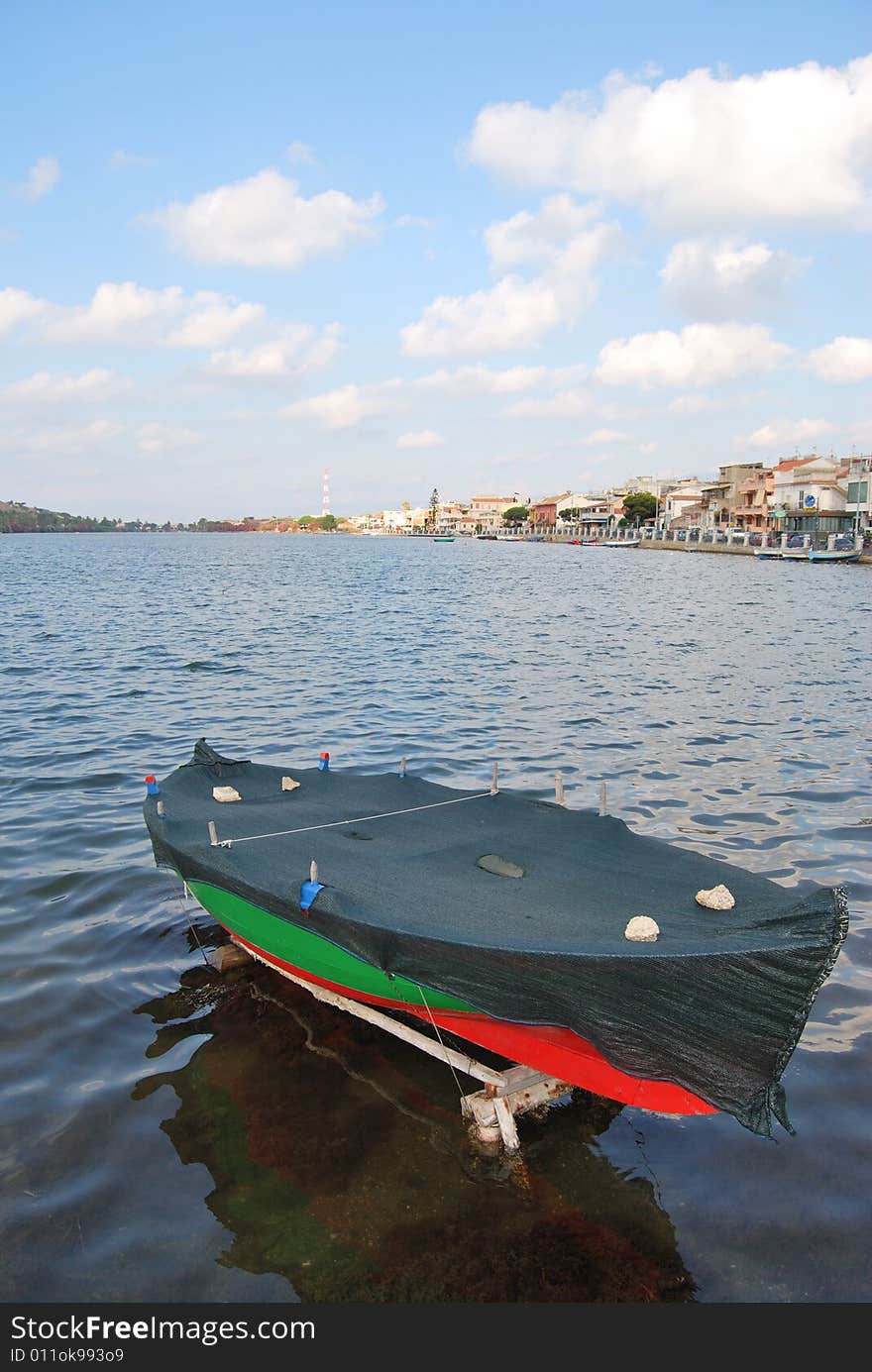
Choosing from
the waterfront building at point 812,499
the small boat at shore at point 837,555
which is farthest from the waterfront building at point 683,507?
the small boat at shore at point 837,555

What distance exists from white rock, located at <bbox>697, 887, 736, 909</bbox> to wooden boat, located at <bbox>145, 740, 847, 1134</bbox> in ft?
0.17

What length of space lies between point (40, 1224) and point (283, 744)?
12791 millimetres

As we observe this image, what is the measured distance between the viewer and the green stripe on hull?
6441mm

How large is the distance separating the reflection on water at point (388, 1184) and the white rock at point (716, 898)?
6.55 ft

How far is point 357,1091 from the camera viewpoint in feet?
22.9

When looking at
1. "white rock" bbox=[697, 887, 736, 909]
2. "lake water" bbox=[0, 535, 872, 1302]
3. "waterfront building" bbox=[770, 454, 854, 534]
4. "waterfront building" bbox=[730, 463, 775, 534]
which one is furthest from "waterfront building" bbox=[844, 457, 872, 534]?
"white rock" bbox=[697, 887, 736, 909]

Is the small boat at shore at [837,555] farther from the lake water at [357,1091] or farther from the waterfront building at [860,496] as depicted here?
the lake water at [357,1091]

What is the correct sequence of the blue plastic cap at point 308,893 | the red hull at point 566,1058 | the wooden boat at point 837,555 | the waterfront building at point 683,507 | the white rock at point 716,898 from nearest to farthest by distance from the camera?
the red hull at point 566,1058, the white rock at point 716,898, the blue plastic cap at point 308,893, the wooden boat at point 837,555, the waterfront building at point 683,507

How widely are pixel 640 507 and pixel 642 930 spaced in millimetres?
160461

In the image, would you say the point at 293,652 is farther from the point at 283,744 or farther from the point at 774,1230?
the point at 774,1230

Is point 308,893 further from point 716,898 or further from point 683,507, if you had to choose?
point 683,507

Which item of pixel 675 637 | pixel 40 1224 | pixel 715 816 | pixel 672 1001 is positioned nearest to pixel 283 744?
pixel 715 816

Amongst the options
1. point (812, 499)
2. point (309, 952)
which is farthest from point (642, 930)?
point (812, 499)

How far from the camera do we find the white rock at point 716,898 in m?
5.99
